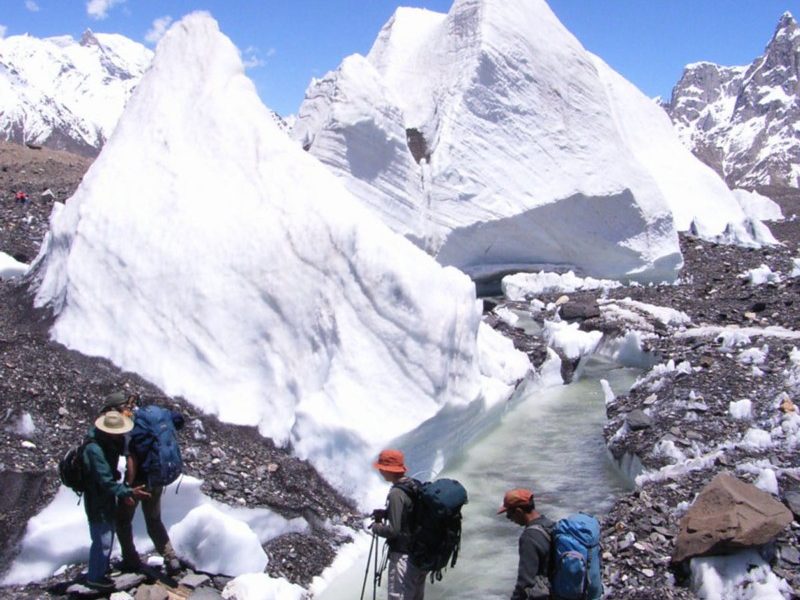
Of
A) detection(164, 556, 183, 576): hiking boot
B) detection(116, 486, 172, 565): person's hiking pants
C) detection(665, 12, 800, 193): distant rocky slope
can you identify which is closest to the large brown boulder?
detection(164, 556, 183, 576): hiking boot

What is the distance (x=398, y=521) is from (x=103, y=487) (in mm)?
1851

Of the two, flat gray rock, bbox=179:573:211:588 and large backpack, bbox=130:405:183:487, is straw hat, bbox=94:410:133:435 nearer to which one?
large backpack, bbox=130:405:183:487

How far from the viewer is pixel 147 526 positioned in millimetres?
5578

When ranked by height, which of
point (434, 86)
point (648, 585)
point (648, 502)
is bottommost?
point (648, 585)

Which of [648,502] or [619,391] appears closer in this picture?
[648,502]

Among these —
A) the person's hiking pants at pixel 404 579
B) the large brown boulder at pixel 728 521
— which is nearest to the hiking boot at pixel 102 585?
the person's hiking pants at pixel 404 579

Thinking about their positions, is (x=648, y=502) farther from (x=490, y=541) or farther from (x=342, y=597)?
(x=342, y=597)

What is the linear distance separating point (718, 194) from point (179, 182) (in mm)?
24748

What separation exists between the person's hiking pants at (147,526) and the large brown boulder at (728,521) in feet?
13.0

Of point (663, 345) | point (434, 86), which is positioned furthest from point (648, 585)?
point (434, 86)

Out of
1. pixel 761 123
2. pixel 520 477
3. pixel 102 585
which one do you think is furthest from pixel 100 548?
pixel 761 123

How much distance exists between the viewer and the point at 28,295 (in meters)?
9.74

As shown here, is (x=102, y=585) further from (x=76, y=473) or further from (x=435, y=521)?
(x=435, y=521)

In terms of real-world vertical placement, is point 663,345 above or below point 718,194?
below
